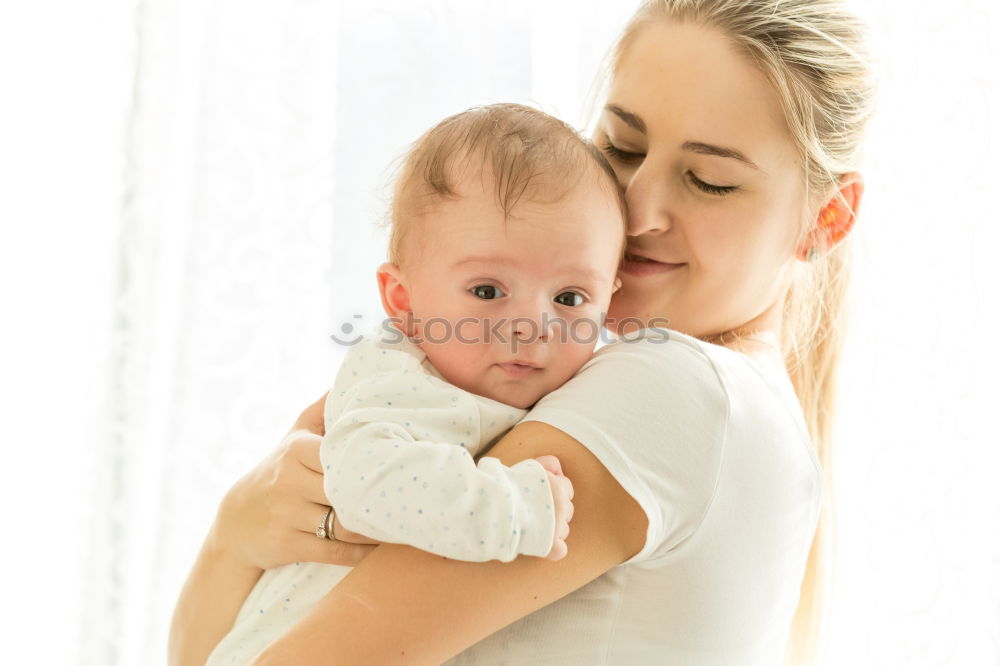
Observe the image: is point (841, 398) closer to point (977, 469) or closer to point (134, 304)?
point (977, 469)

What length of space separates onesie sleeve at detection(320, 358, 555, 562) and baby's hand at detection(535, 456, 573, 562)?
0.01 m

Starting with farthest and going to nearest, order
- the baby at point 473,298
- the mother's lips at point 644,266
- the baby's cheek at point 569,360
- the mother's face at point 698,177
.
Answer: the mother's lips at point 644,266, the mother's face at point 698,177, the baby's cheek at point 569,360, the baby at point 473,298

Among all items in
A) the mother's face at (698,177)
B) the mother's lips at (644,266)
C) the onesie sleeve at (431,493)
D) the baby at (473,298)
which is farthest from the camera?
the mother's lips at (644,266)

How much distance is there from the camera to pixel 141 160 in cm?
233

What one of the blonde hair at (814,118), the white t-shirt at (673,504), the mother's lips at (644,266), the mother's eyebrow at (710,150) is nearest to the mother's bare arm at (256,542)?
the white t-shirt at (673,504)

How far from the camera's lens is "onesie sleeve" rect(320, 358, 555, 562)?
84 cm

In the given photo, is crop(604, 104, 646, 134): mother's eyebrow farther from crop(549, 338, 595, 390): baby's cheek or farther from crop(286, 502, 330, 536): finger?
crop(286, 502, 330, 536): finger

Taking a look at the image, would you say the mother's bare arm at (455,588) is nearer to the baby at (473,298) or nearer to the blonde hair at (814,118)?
the baby at (473,298)

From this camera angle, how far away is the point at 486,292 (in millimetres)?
1081

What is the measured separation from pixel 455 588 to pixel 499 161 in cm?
47

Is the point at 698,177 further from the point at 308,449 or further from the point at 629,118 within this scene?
the point at 308,449

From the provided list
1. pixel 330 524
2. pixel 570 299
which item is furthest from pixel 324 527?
pixel 570 299

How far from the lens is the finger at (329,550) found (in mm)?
1021

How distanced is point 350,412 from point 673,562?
36 centimetres
